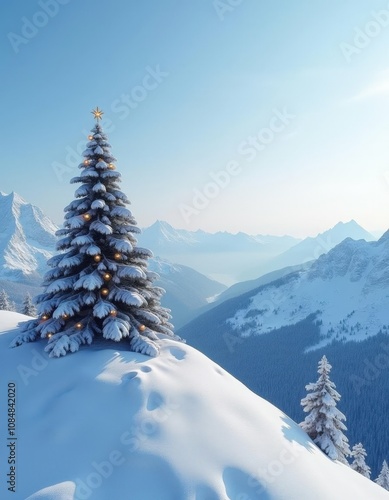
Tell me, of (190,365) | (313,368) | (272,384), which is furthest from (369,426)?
(190,365)

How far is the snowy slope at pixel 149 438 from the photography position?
7023 mm

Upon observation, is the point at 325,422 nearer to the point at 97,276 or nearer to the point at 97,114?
the point at 97,276

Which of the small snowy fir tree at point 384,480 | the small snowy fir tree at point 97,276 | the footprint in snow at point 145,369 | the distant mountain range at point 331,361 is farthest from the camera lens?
the distant mountain range at point 331,361

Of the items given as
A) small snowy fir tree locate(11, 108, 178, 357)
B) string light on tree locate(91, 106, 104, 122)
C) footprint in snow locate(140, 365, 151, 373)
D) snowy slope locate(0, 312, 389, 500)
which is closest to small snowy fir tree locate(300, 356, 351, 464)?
snowy slope locate(0, 312, 389, 500)

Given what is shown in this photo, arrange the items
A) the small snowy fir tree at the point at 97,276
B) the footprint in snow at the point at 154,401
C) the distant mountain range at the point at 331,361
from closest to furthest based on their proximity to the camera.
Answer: the footprint in snow at the point at 154,401 < the small snowy fir tree at the point at 97,276 < the distant mountain range at the point at 331,361

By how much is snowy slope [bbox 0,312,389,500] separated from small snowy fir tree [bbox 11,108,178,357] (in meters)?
1.12

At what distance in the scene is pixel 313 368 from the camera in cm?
13788

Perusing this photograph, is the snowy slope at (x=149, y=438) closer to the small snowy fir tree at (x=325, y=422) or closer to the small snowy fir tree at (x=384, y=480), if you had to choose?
the small snowy fir tree at (x=325, y=422)

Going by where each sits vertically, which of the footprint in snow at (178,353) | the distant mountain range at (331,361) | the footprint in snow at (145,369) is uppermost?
A: the footprint in snow at (178,353)

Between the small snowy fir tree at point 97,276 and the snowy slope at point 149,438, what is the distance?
3.66ft

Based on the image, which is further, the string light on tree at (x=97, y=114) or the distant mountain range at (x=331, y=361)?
the distant mountain range at (x=331, y=361)

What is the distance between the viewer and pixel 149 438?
313 inches

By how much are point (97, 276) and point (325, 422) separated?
12750 millimetres

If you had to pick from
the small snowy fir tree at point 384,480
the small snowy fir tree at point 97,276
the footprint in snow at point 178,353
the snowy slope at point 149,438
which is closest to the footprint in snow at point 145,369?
the snowy slope at point 149,438
